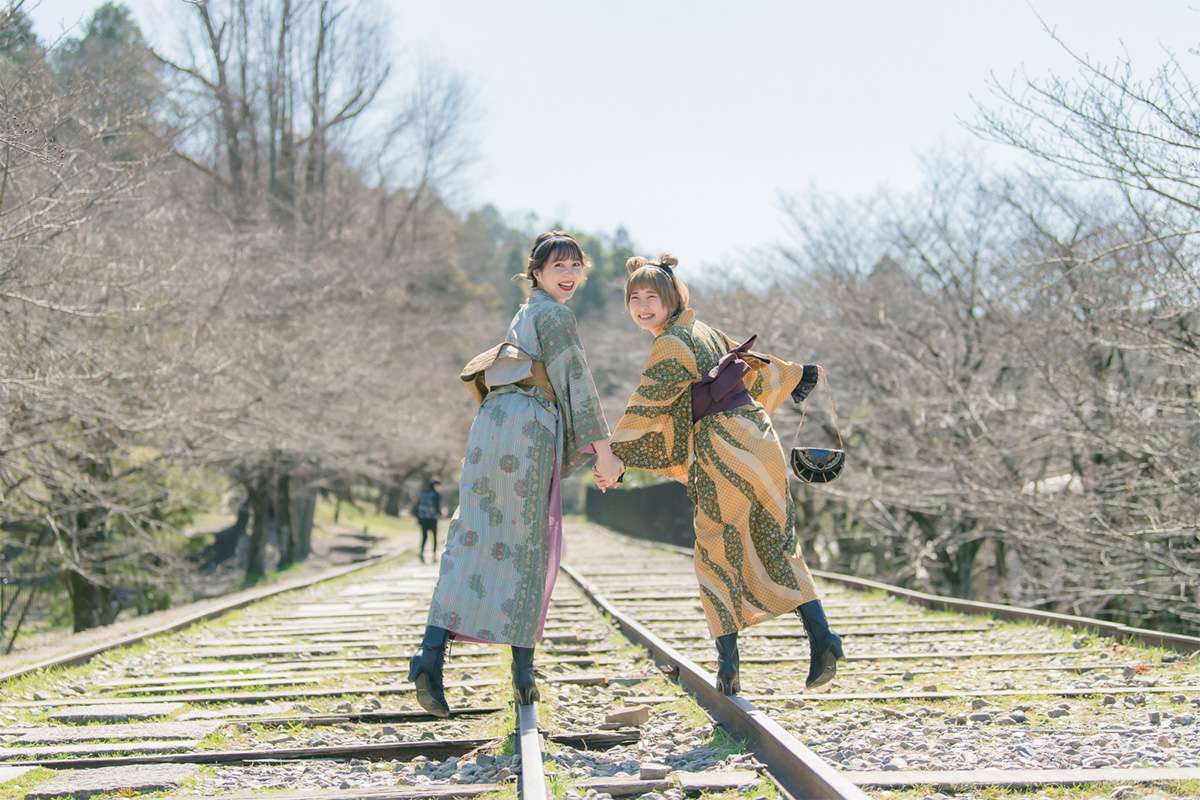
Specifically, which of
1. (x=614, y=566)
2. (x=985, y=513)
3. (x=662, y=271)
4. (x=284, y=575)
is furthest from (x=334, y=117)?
(x=662, y=271)

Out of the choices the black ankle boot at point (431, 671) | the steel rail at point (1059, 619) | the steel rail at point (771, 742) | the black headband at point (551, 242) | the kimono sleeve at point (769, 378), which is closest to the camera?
the steel rail at point (771, 742)

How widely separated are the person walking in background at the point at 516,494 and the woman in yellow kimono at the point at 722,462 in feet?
0.82

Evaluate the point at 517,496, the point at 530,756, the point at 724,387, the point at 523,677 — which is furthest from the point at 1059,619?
the point at 530,756

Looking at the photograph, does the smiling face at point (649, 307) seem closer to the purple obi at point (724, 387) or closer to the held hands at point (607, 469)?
the purple obi at point (724, 387)

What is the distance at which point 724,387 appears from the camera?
4559 mm

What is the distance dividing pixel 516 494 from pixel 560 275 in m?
0.89

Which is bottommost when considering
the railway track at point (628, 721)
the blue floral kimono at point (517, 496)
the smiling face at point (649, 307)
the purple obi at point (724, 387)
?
the railway track at point (628, 721)

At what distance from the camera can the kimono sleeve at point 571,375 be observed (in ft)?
14.4

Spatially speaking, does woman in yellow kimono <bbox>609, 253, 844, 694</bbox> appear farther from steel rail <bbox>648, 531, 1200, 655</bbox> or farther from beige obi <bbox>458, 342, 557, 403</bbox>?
steel rail <bbox>648, 531, 1200, 655</bbox>

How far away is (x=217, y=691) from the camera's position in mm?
5656

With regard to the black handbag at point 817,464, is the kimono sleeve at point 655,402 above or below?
above

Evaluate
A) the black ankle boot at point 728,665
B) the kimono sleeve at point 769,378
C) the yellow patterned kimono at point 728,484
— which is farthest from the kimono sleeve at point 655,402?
the black ankle boot at point 728,665

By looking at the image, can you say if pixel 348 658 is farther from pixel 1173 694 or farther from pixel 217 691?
pixel 1173 694

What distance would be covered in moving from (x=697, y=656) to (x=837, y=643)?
6.32 feet
